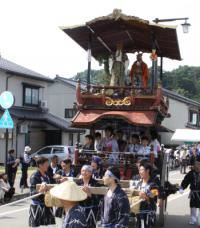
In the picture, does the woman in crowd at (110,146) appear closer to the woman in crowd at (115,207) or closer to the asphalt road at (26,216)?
the asphalt road at (26,216)

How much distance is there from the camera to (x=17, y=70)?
36594 mm

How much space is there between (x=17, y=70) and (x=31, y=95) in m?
2.53

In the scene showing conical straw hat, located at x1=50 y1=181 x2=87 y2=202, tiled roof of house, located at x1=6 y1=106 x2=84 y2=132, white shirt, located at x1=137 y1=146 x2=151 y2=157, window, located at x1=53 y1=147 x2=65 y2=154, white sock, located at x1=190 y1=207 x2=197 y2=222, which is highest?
tiled roof of house, located at x1=6 y1=106 x2=84 y2=132

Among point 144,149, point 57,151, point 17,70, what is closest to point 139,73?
point 144,149

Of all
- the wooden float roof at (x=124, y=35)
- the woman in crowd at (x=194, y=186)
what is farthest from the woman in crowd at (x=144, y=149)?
the wooden float roof at (x=124, y=35)

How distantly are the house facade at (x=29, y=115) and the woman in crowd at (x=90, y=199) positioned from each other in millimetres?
25115

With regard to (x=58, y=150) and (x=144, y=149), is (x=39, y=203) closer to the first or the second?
(x=144, y=149)

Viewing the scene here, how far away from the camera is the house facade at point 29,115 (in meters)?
34.7

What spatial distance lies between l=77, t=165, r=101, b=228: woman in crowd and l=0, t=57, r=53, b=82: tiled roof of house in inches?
1064

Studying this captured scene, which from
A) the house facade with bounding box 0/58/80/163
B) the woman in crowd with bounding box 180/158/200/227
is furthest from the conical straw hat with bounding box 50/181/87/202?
the house facade with bounding box 0/58/80/163

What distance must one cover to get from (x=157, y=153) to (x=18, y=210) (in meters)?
4.60

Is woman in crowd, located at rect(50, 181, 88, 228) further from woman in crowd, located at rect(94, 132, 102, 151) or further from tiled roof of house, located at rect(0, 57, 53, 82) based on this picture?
tiled roof of house, located at rect(0, 57, 53, 82)

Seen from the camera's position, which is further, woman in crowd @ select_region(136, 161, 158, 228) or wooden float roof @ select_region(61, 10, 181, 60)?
wooden float roof @ select_region(61, 10, 181, 60)

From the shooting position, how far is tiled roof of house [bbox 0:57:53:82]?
1378 inches
